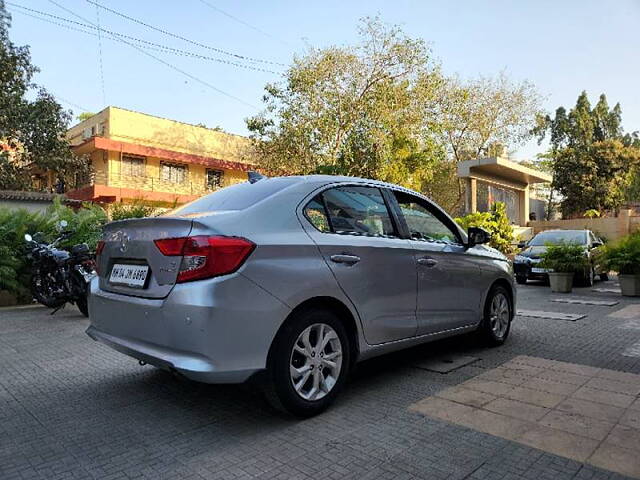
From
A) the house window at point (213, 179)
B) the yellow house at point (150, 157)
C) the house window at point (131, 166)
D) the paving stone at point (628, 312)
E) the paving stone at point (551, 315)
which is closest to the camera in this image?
the paving stone at point (551, 315)

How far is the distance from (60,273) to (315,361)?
562cm

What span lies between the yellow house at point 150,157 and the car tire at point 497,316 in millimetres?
20826

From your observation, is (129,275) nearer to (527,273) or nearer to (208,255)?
(208,255)

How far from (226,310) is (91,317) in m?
1.40

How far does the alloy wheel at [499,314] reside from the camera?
201 inches

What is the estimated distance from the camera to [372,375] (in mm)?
4133

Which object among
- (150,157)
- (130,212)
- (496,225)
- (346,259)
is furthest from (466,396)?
(150,157)

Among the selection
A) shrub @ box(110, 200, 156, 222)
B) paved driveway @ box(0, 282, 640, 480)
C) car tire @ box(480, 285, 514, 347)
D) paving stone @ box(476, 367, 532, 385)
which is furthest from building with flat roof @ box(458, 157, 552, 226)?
paving stone @ box(476, 367, 532, 385)

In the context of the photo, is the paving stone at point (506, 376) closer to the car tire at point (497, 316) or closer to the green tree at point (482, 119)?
the car tire at point (497, 316)

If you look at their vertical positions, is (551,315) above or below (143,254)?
below

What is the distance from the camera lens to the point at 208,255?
2.79 metres

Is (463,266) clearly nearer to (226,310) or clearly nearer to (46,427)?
(226,310)

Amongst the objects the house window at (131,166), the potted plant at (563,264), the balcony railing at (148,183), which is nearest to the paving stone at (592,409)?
the potted plant at (563,264)

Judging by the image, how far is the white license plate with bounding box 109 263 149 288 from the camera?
3.06 meters
